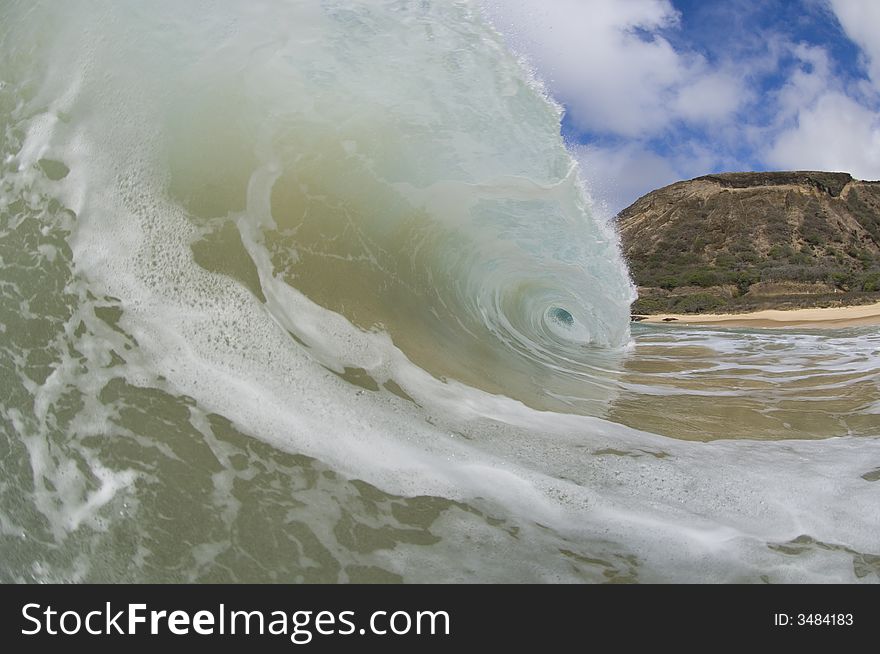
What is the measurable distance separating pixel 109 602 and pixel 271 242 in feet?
8.65

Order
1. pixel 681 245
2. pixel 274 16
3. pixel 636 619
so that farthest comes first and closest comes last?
pixel 681 245
pixel 274 16
pixel 636 619

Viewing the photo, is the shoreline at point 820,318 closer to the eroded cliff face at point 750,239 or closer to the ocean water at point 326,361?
the eroded cliff face at point 750,239

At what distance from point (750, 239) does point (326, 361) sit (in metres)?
56.9

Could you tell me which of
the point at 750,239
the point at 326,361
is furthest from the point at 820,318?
the point at 750,239

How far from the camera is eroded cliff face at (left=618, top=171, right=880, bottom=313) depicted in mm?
43000

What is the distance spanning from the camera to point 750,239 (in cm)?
5350

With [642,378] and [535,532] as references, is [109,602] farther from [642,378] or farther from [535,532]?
[642,378]

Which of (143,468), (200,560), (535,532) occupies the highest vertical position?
→ (143,468)

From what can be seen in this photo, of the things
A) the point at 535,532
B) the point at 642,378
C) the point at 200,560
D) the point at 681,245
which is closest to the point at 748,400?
the point at 642,378

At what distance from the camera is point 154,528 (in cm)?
277

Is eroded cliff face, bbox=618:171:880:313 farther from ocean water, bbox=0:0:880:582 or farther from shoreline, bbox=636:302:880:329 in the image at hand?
ocean water, bbox=0:0:880:582

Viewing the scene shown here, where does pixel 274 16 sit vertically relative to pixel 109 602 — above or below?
above

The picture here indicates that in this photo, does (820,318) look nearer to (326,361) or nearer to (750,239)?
(326,361)

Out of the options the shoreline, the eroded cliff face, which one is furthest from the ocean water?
the eroded cliff face
